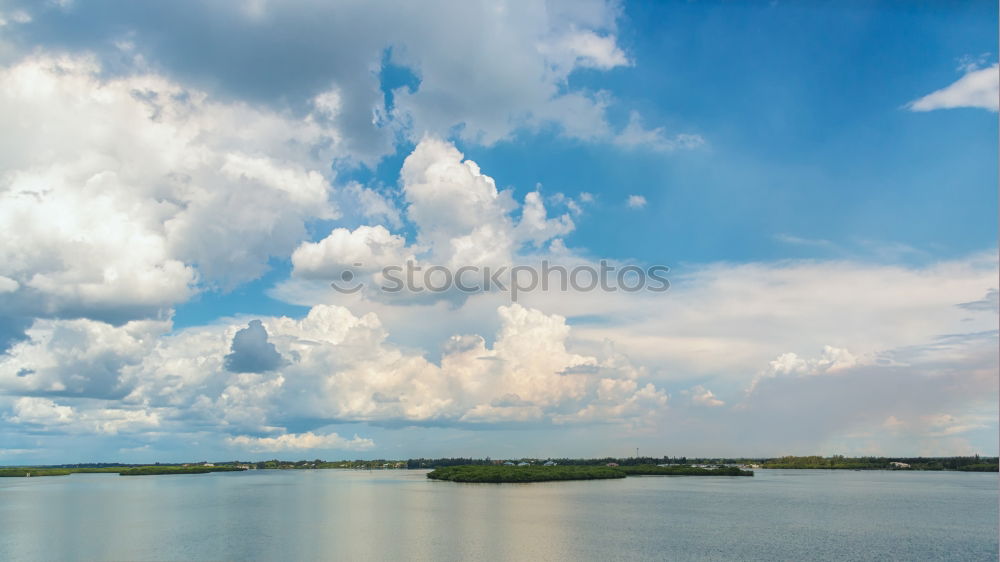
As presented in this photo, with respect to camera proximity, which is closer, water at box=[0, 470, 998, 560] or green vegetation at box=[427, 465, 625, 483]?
water at box=[0, 470, 998, 560]

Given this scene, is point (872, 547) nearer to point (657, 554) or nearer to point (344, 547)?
point (657, 554)

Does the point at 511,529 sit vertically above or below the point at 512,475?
below

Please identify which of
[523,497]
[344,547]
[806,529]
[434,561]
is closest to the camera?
[434,561]

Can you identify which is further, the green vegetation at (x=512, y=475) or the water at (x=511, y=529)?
the green vegetation at (x=512, y=475)

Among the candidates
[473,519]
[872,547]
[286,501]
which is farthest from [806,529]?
[286,501]

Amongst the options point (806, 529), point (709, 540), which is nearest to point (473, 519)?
point (709, 540)

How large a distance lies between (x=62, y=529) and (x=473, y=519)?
43.7 meters

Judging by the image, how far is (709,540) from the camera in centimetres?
6006

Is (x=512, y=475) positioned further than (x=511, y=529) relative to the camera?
Yes

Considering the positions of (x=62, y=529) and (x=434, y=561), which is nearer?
(x=434, y=561)

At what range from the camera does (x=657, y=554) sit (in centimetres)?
5266

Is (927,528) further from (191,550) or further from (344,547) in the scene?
(191,550)

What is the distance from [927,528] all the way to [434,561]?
177 ft

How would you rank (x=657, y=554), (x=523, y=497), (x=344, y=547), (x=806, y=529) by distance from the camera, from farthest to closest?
(x=523, y=497) < (x=806, y=529) < (x=344, y=547) < (x=657, y=554)
